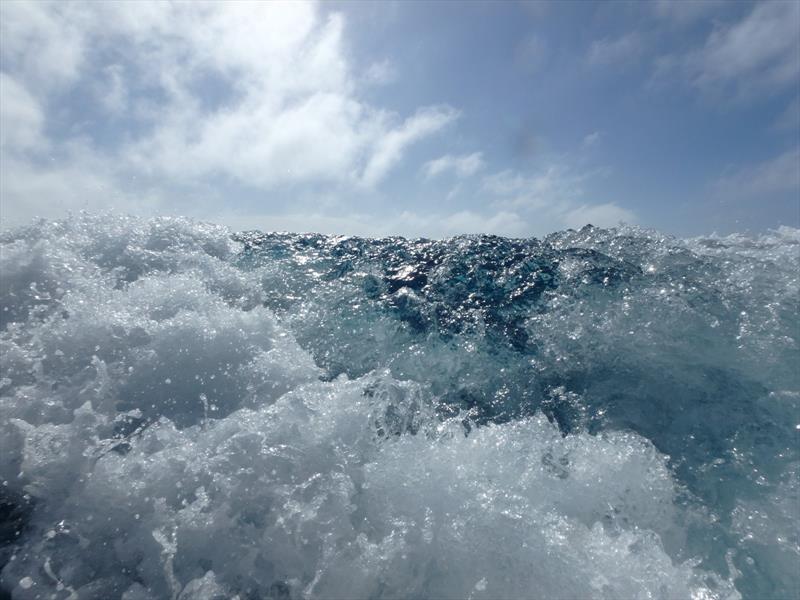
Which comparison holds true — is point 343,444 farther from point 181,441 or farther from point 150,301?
point 150,301

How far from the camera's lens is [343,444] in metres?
3.85

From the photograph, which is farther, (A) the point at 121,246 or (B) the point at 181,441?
(A) the point at 121,246

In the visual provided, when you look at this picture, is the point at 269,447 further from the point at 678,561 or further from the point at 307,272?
the point at 307,272

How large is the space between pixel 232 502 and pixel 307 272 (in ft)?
18.8

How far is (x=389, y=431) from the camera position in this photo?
4156 millimetres

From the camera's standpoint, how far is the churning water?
2.95 metres

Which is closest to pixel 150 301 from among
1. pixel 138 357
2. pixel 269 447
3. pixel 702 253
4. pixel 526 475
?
pixel 138 357

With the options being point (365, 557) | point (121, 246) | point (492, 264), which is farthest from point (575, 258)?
point (121, 246)

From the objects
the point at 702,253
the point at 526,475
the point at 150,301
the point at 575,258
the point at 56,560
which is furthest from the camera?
the point at 575,258

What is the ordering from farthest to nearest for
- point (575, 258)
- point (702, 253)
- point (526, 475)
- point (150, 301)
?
point (575, 258) < point (702, 253) < point (150, 301) < point (526, 475)

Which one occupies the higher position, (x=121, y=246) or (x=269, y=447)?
(x=121, y=246)

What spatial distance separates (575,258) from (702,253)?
2.16 metres

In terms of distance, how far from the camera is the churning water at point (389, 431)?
295 cm

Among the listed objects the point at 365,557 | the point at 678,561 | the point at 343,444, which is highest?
the point at 343,444
